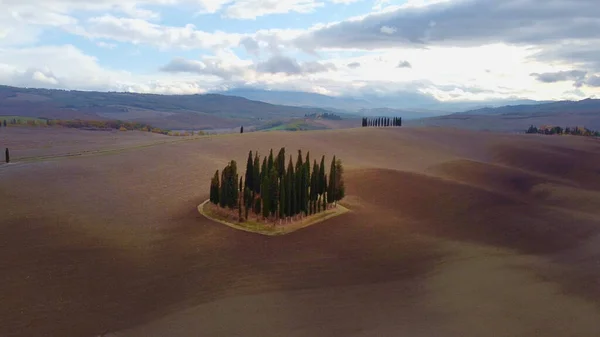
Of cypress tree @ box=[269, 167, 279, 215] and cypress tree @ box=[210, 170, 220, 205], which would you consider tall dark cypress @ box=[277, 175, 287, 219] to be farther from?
cypress tree @ box=[210, 170, 220, 205]

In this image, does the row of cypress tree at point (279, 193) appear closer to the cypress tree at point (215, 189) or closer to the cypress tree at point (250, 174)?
the cypress tree at point (215, 189)

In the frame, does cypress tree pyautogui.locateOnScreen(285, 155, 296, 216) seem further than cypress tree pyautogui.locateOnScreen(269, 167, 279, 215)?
Yes

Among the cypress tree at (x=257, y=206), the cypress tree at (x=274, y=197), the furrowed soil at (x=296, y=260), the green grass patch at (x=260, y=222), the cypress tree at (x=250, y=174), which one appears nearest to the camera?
the furrowed soil at (x=296, y=260)

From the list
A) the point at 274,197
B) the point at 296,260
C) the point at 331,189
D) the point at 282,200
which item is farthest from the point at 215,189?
the point at 296,260

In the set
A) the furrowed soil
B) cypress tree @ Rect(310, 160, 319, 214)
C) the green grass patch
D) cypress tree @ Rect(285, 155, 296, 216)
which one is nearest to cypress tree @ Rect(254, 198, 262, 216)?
the green grass patch

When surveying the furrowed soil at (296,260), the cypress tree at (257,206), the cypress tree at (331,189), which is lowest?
the furrowed soil at (296,260)

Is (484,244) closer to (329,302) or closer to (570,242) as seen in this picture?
(570,242)

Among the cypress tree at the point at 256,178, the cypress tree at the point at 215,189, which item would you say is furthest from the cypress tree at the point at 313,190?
the cypress tree at the point at 215,189
